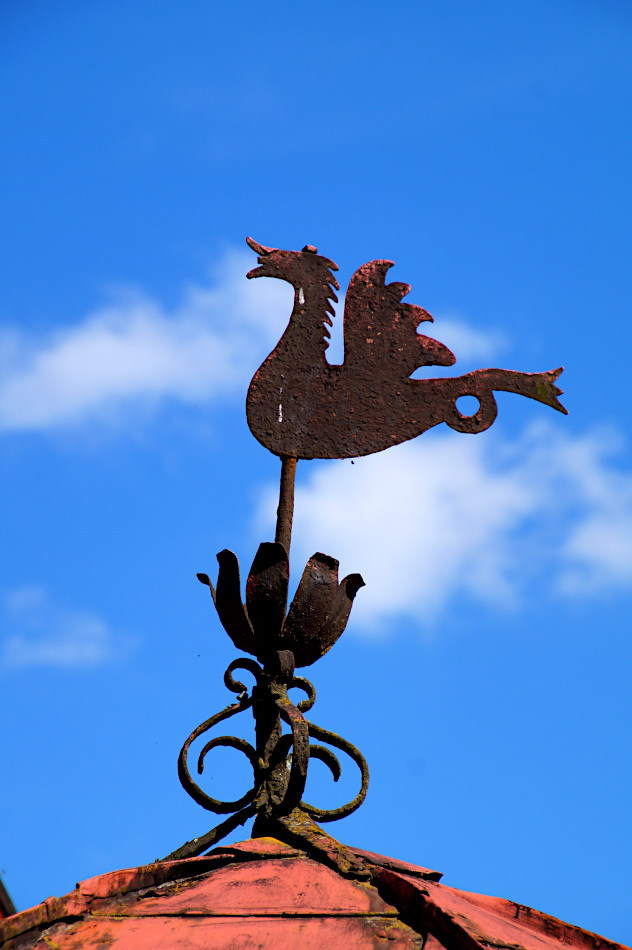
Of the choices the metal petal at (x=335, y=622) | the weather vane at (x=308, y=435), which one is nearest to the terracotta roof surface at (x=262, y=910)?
the weather vane at (x=308, y=435)

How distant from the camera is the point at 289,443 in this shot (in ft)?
12.9

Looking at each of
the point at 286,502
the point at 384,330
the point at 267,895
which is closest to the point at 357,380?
the point at 384,330

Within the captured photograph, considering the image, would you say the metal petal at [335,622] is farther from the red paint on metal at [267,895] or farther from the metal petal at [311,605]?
the red paint on metal at [267,895]

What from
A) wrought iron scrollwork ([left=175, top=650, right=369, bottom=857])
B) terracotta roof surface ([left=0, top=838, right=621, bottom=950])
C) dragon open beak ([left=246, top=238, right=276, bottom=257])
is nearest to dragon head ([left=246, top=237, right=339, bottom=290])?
dragon open beak ([left=246, top=238, right=276, bottom=257])

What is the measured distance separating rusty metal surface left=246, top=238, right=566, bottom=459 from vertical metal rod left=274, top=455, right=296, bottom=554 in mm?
38

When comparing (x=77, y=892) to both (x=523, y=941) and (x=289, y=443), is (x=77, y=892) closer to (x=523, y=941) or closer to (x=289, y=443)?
(x=523, y=941)

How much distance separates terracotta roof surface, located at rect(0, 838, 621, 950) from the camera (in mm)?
2834

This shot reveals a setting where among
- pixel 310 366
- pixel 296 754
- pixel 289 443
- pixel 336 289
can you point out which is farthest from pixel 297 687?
pixel 336 289

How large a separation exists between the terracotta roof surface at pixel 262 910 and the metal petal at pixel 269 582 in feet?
2.37

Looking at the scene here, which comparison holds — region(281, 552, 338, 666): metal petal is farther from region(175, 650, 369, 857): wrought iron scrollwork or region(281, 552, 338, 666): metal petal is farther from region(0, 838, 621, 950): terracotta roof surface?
region(0, 838, 621, 950): terracotta roof surface

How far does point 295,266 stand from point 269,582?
4.31 feet

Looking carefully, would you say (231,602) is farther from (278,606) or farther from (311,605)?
(311,605)

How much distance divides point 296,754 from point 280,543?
0.74 meters

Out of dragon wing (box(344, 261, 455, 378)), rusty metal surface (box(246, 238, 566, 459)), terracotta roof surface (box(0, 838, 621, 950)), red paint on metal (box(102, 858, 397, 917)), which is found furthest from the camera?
dragon wing (box(344, 261, 455, 378))
